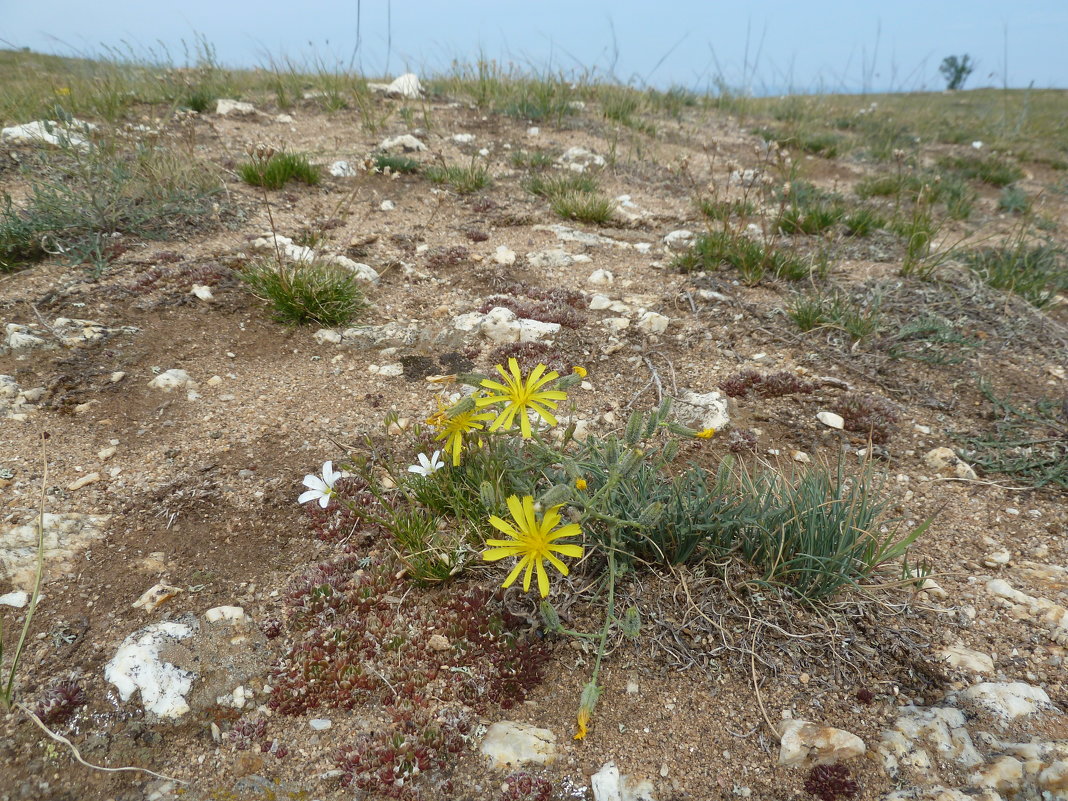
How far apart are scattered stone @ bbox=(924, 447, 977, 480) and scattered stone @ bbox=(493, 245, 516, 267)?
2.90m

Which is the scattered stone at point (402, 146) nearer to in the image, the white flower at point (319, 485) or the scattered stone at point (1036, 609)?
the white flower at point (319, 485)

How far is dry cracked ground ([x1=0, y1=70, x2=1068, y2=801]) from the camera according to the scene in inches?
68.0

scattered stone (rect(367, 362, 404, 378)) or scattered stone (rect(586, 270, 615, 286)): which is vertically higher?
scattered stone (rect(586, 270, 615, 286))

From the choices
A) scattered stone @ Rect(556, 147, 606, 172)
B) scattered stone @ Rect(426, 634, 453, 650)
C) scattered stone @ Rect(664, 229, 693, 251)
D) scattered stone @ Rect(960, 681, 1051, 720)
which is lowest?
scattered stone @ Rect(426, 634, 453, 650)

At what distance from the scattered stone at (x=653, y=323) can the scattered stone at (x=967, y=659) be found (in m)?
2.29

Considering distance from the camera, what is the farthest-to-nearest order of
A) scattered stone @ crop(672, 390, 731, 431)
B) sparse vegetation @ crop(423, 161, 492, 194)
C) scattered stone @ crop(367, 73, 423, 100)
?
1. scattered stone @ crop(367, 73, 423, 100)
2. sparse vegetation @ crop(423, 161, 492, 194)
3. scattered stone @ crop(672, 390, 731, 431)

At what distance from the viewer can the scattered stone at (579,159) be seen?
6.70m

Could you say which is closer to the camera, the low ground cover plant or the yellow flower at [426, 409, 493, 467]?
the low ground cover plant

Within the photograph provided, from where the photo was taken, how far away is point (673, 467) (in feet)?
9.29

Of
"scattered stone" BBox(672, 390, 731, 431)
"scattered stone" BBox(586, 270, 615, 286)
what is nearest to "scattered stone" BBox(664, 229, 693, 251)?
"scattered stone" BBox(586, 270, 615, 286)

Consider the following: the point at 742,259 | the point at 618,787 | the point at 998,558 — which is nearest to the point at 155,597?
the point at 618,787

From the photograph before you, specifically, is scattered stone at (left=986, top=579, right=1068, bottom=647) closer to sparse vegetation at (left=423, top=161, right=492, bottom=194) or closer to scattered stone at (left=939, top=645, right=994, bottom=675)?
scattered stone at (left=939, top=645, right=994, bottom=675)

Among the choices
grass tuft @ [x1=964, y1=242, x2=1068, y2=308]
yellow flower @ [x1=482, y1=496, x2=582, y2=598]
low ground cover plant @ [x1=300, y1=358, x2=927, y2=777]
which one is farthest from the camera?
grass tuft @ [x1=964, y1=242, x2=1068, y2=308]

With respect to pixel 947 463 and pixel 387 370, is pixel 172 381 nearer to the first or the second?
pixel 387 370
